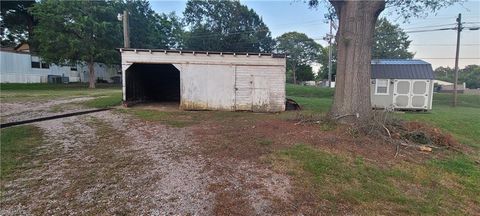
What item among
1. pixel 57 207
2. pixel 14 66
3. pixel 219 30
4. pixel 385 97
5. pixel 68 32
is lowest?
pixel 57 207

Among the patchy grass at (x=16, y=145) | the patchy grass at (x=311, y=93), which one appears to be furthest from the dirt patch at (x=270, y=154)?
the patchy grass at (x=311, y=93)

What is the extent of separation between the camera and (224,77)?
11438 mm

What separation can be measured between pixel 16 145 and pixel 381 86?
15.9m

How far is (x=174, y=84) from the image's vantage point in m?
16.6

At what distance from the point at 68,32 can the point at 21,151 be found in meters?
22.6

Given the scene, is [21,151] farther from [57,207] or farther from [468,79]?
[468,79]

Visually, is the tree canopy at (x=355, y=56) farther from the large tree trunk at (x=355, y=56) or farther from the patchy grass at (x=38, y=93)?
the patchy grass at (x=38, y=93)

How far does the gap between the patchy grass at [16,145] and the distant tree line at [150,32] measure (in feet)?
48.7

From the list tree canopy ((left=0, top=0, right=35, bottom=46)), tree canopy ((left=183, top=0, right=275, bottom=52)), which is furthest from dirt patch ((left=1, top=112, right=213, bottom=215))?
tree canopy ((left=183, top=0, right=275, bottom=52))

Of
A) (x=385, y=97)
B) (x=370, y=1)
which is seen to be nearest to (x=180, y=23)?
(x=385, y=97)

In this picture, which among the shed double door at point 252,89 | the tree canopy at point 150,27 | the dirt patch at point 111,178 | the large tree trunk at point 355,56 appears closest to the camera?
the dirt patch at point 111,178

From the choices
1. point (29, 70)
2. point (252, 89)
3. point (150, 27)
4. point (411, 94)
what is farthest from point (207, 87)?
point (150, 27)

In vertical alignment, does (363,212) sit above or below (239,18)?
below

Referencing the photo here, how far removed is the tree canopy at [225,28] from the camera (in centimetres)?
3800
